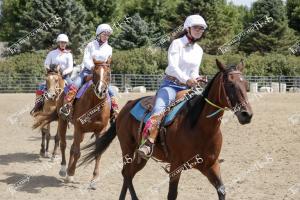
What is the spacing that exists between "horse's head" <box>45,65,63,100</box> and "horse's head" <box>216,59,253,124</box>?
22.7 feet

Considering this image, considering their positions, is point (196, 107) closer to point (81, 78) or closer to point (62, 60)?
point (81, 78)

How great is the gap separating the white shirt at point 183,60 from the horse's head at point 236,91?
2.76 ft

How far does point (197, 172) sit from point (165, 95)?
3.51 metres

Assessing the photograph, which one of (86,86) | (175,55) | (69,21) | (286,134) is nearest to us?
(175,55)

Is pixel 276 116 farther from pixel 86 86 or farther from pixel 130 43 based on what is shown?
pixel 130 43

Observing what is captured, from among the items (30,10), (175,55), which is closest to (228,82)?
(175,55)

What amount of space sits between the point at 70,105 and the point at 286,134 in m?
6.14

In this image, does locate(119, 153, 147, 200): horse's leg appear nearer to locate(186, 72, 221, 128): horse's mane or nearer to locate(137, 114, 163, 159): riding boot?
locate(137, 114, 163, 159): riding boot

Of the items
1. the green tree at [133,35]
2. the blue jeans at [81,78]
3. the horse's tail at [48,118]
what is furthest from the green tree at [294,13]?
the blue jeans at [81,78]

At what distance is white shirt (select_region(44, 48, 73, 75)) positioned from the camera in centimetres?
1255

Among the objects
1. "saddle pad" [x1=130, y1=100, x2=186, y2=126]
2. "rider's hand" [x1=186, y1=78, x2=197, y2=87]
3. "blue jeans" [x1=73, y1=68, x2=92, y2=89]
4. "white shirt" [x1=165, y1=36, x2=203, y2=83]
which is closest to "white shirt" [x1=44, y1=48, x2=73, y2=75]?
"blue jeans" [x1=73, y1=68, x2=92, y2=89]

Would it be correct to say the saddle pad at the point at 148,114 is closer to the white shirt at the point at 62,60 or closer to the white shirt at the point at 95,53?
the white shirt at the point at 95,53

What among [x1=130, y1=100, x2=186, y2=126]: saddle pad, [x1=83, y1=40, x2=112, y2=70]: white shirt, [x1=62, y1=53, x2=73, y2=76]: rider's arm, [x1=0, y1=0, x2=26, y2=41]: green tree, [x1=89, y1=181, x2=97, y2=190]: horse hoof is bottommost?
[x1=89, y1=181, x2=97, y2=190]: horse hoof

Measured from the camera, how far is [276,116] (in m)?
16.4
